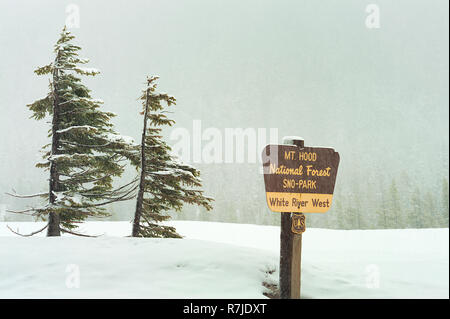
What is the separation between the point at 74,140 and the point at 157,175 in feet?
9.53

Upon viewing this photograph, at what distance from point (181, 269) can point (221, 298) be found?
1.22 metres

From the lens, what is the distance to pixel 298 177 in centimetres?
682

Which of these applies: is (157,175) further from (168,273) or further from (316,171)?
(316,171)

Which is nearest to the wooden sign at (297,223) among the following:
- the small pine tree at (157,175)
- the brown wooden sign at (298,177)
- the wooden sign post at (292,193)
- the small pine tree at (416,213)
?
the wooden sign post at (292,193)

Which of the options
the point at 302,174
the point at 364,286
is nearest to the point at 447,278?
the point at 364,286

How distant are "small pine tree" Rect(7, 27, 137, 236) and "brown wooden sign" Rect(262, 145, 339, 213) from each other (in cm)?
602

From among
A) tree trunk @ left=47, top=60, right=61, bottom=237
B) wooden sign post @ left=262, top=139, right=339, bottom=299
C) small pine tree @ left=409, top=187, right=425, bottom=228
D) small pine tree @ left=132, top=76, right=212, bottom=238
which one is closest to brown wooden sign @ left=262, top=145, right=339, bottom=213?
wooden sign post @ left=262, top=139, right=339, bottom=299

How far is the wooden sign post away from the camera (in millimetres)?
6617

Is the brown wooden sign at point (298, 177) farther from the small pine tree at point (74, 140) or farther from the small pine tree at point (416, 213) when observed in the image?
the small pine tree at point (416, 213)

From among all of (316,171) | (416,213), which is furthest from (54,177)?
(416,213)

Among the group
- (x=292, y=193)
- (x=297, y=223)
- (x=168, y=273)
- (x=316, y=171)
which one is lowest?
(x=168, y=273)

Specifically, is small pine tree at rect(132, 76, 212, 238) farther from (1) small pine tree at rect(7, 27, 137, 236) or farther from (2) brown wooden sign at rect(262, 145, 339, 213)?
(2) brown wooden sign at rect(262, 145, 339, 213)

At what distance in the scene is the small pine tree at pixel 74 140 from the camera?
37.8 ft

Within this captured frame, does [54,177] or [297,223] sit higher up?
[54,177]
